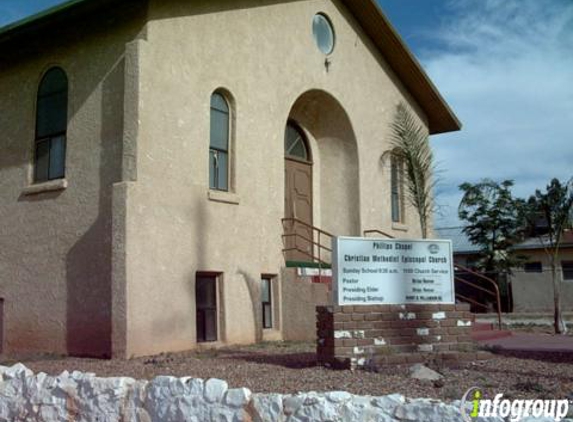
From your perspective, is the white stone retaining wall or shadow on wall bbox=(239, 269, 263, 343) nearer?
the white stone retaining wall

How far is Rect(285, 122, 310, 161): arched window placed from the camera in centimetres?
1608

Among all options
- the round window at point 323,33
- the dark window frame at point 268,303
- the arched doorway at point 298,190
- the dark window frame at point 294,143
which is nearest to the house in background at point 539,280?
the dark window frame at point 294,143

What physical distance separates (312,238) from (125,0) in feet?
22.8

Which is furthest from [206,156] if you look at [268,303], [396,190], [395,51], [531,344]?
[395,51]

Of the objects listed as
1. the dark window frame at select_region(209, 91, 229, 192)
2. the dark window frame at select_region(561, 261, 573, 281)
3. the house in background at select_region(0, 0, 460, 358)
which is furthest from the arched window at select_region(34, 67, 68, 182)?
the dark window frame at select_region(561, 261, 573, 281)

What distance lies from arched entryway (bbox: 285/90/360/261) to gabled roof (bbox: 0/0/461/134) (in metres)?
2.58

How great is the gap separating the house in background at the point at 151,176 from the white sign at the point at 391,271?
3761 millimetres

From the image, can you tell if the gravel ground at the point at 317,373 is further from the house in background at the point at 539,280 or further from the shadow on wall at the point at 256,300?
the house in background at the point at 539,280

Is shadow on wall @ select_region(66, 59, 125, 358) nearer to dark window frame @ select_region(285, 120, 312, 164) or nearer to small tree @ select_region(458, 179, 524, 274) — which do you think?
dark window frame @ select_region(285, 120, 312, 164)

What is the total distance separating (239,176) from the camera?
502 inches

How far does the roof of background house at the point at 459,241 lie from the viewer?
3262cm

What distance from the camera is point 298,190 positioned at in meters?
16.0

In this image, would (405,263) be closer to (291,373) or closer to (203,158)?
(291,373)

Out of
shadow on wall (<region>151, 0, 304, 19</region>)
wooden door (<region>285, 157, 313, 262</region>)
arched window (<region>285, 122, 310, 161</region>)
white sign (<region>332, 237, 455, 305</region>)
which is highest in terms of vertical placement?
shadow on wall (<region>151, 0, 304, 19</region>)
